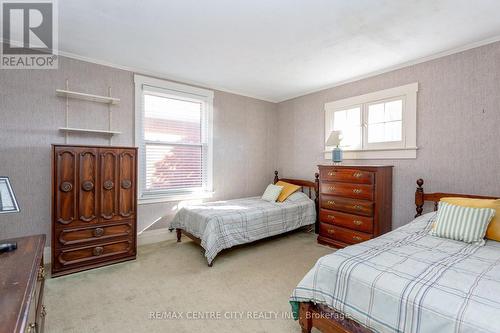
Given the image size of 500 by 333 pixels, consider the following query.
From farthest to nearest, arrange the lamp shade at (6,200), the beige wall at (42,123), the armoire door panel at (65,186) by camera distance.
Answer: the beige wall at (42,123) → the armoire door panel at (65,186) → the lamp shade at (6,200)

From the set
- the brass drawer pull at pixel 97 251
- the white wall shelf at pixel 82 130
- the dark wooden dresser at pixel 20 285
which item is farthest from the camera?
the white wall shelf at pixel 82 130

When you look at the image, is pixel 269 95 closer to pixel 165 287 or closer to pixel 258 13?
pixel 258 13

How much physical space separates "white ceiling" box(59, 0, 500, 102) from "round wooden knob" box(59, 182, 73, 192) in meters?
1.57

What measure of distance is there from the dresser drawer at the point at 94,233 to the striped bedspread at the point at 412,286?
7.44 feet

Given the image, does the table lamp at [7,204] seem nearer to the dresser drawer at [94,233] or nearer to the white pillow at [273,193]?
the dresser drawer at [94,233]

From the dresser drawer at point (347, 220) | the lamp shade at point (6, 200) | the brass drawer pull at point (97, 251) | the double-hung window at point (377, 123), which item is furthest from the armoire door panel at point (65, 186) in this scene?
the double-hung window at point (377, 123)

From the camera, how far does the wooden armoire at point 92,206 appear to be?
2.62 m

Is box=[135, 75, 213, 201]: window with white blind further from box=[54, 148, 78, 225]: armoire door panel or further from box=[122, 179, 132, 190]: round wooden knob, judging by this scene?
box=[54, 148, 78, 225]: armoire door panel

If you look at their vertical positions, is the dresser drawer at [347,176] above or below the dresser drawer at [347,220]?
above

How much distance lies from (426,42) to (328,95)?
1.65m

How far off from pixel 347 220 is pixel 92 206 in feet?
10.6

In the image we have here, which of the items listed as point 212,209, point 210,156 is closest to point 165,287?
point 212,209

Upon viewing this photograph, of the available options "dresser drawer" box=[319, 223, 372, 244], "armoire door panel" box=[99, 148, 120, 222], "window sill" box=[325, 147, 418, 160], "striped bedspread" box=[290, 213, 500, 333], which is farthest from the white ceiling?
"dresser drawer" box=[319, 223, 372, 244]

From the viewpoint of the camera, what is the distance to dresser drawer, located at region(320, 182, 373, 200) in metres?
3.17
